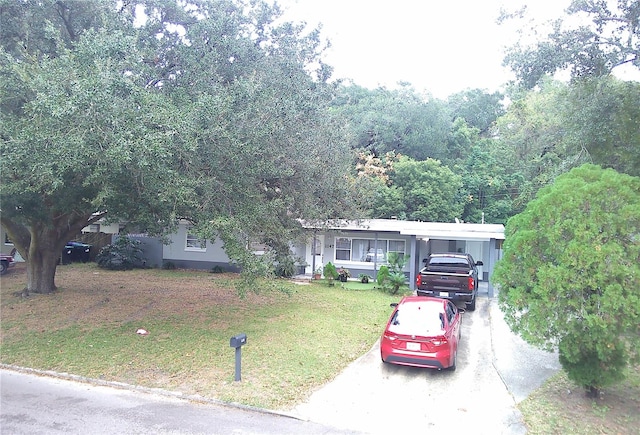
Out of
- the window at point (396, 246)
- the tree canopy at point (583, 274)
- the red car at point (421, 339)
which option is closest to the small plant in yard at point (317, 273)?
the window at point (396, 246)

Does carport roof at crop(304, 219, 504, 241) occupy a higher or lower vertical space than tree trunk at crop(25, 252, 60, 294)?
higher

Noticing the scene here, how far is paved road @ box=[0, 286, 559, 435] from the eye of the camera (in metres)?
6.48

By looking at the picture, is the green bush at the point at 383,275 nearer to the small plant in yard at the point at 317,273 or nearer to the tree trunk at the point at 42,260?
the small plant in yard at the point at 317,273

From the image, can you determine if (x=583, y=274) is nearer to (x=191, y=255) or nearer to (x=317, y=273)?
(x=317, y=273)

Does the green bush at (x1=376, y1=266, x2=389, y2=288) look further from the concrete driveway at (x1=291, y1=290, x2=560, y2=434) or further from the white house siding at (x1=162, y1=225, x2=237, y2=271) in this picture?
the white house siding at (x1=162, y1=225, x2=237, y2=271)

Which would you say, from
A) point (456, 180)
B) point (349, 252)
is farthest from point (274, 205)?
point (456, 180)

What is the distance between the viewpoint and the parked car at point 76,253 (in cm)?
2434

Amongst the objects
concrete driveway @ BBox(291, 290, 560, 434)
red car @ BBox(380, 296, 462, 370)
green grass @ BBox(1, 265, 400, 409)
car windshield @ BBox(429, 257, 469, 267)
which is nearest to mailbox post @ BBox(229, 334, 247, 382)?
green grass @ BBox(1, 265, 400, 409)

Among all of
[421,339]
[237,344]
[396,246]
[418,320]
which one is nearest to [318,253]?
[396,246]

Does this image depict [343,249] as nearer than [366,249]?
No

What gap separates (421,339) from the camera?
340 inches

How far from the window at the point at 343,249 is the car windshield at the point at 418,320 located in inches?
510

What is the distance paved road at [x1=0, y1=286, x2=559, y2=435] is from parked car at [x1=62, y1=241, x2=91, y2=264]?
17.3 m

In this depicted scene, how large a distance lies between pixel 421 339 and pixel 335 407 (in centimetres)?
220
